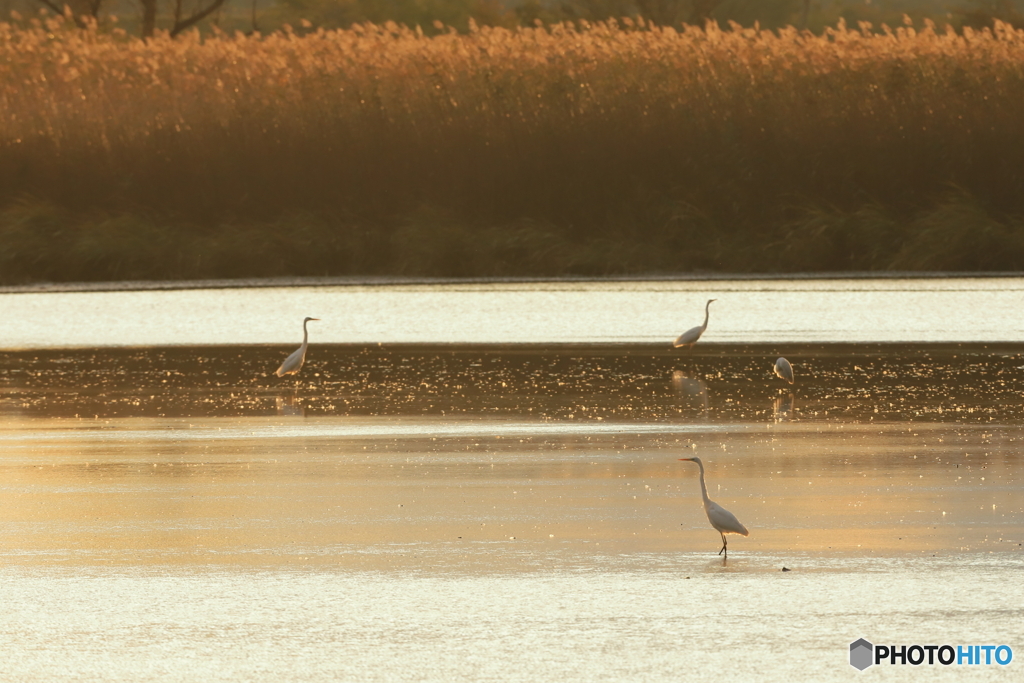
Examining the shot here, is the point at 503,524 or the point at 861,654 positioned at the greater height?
the point at 503,524

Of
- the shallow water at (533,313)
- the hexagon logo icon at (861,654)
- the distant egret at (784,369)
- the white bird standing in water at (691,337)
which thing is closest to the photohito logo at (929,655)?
the hexagon logo icon at (861,654)

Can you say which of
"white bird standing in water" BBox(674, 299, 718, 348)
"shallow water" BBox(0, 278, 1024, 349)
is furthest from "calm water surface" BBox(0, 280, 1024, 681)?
"shallow water" BBox(0, 278, 1024, 349)

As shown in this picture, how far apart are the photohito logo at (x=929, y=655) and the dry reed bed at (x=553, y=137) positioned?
15292 mm

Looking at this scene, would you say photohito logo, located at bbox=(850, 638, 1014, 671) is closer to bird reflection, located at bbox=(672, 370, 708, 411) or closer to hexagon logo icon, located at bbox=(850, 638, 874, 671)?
hexagon logo icon, located at bbox=(850, 638, 874, 671)

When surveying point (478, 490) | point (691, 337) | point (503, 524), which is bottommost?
point (503, 524)

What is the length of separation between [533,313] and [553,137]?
226 inches

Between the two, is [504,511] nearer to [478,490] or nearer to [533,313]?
[478,490]

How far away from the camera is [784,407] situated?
1100cm

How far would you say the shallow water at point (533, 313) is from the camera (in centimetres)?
1501

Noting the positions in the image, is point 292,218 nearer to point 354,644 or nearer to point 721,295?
→ point 721,295

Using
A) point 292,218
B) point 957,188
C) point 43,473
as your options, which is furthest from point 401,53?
point 43,473

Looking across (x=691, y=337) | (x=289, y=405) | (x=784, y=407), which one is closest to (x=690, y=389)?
(x=784, y=407)

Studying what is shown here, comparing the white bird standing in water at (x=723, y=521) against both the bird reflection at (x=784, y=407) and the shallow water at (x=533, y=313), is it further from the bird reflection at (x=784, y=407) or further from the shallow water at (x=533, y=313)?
the shallow water at (x=533, y=313)

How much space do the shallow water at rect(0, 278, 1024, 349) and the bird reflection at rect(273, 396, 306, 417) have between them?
3212 millimetres
